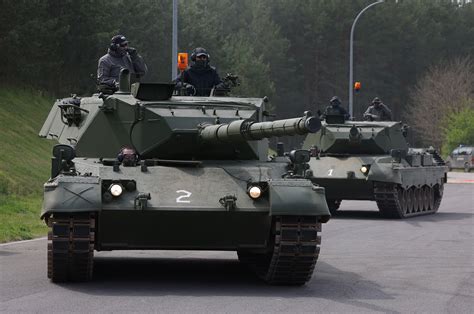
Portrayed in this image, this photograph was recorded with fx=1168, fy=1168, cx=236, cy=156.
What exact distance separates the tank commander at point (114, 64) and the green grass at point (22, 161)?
3851 mm

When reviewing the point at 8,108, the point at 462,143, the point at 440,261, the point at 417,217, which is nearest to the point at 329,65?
the point at 462,143

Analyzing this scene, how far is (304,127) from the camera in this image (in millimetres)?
10812

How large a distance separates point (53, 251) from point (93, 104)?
10.5 feet

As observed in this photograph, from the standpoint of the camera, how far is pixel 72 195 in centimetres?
1184

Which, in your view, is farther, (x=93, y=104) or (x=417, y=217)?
(x=417, y=217)

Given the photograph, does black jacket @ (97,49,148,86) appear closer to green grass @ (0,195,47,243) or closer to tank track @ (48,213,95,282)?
tank track @ (48,213,95,282)

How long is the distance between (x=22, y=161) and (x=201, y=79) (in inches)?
546

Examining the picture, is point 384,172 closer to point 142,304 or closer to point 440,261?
point 440,261

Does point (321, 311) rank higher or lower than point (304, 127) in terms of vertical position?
lower

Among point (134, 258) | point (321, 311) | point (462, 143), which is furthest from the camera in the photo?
point (462, 143)

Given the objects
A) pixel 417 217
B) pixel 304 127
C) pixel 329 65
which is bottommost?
pixel 417 217

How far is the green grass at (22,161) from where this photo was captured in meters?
20.7

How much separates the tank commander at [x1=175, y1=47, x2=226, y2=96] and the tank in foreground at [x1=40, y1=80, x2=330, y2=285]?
203 centimetres

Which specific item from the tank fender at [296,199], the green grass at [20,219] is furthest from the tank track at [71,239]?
the green grass at [20,219]
